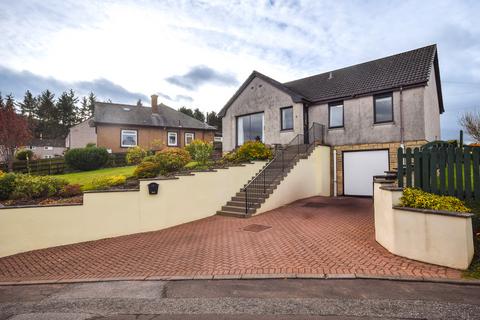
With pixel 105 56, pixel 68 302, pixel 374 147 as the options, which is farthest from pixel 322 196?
pixel 105 56

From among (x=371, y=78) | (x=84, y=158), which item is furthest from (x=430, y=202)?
(x=84, y=158)

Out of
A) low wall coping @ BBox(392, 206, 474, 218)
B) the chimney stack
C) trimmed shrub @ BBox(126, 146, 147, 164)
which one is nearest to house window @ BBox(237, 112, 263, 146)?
trimmed shrub @ BBox(126, 146, 147, 164)

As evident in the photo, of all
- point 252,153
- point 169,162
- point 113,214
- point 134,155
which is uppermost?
point 134,155

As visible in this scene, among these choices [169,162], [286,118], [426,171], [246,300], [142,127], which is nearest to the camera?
[246,300]

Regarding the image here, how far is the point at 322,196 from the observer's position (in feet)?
49.2

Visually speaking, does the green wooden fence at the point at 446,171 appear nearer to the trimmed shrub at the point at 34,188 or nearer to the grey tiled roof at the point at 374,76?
the grey tiled roof at the point at 374,76

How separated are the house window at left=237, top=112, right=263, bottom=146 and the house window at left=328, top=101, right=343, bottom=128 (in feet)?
15.5

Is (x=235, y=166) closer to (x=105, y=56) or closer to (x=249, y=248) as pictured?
(x=249, y=248)

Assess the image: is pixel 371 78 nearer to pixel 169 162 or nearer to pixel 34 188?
pixel 169 162

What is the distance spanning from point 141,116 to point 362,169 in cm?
2418

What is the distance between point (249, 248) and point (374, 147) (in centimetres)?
1071

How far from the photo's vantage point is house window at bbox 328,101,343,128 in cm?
1576

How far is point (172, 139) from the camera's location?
30.7 meters

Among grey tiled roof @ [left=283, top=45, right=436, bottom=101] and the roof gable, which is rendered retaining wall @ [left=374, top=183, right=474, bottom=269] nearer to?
grey tiled roof @ [left=283, top=45, right=436, bottom=101]
